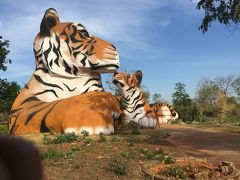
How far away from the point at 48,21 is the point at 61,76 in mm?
2289

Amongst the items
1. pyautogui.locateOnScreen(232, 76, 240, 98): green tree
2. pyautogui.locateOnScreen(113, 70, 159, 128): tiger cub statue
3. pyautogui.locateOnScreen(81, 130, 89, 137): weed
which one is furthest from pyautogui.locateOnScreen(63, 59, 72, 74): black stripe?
pyautogui.locateOnScreen(232, 76, 240, 98): green tree

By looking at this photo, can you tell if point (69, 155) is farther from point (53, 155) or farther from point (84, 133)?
point (84, 133)

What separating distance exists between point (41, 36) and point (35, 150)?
1562cm

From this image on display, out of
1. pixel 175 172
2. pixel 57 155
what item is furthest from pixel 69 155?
pixel 175 172

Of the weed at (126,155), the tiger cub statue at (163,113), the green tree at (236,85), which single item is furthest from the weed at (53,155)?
the green tree at (236,85)

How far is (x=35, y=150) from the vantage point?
700mm

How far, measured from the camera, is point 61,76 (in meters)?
15.6

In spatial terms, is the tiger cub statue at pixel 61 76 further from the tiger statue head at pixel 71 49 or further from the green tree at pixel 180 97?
the green tree at pixel 180 97

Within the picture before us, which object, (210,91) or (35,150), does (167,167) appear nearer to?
(35,150)

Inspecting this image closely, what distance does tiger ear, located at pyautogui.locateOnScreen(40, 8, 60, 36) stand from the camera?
15.4 metres

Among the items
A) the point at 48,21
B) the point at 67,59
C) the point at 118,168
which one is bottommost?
the point at 118,168

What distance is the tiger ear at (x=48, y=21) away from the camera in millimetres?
15375

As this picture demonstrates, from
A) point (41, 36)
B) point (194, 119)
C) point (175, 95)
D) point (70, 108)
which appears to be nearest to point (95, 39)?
point (41, 36)

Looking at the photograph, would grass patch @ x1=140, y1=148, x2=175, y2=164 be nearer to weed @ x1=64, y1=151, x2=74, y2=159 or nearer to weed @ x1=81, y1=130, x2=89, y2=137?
weed @ x1=64, y1=151, x2=74, y2=159
